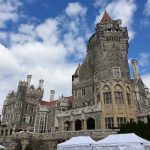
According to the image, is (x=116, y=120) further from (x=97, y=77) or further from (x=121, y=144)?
A: (x=121, y=144)

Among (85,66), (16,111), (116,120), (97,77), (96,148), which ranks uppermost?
(85,66)

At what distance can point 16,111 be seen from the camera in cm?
5691

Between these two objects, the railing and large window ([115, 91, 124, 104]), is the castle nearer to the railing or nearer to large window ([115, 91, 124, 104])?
large window ([115, 91, 124, 104])

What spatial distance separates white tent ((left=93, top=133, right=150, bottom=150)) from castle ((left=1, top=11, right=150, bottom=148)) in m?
18.2

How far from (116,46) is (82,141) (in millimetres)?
26147

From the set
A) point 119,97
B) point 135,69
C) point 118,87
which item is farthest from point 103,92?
point 135,69

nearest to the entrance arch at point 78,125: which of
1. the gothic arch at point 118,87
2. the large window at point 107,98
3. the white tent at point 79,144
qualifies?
the large window at point 107,98

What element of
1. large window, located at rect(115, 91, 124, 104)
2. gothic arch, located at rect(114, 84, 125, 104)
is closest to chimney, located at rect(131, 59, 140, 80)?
gothic arch, located at rect(114, 84, 125, 104)

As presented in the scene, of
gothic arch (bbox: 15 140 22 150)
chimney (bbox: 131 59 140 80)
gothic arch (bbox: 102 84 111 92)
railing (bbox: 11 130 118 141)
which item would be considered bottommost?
gothic arch (bbox: 15 140 22 150)

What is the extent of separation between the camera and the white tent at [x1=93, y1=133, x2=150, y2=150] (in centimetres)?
A: 1500

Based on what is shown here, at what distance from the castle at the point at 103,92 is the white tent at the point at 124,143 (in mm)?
18249

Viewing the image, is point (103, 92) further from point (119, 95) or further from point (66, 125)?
point (66, 125)

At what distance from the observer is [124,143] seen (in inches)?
603

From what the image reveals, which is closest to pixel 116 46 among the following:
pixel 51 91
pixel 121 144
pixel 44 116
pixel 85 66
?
pixel 85 66
